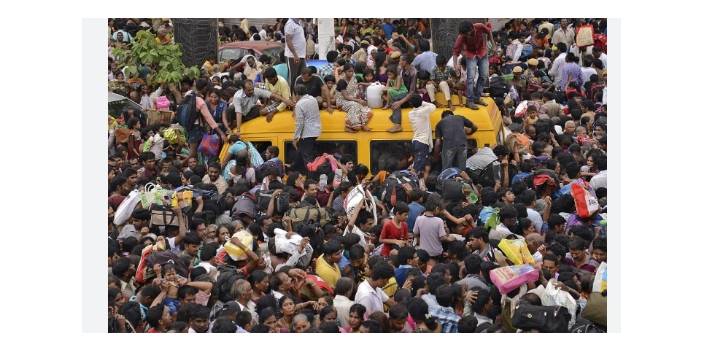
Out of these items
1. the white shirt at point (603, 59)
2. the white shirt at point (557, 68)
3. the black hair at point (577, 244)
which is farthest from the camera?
the white shirt at point (603, 59)

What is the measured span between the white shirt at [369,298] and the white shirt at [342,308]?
9cm

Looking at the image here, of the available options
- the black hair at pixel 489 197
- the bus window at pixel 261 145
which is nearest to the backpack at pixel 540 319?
the black hair at pixel 489 197

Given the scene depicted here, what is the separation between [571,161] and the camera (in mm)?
14664

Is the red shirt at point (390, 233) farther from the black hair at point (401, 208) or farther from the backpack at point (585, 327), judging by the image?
the backpack at point (585, 327)

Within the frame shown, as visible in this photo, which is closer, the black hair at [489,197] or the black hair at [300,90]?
the black hair at [489,197]

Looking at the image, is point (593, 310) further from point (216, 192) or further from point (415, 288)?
point (216, 192)

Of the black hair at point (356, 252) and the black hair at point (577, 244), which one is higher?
the black hair at point (577, 244)

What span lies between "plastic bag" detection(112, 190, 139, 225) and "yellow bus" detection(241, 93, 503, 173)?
177 cm

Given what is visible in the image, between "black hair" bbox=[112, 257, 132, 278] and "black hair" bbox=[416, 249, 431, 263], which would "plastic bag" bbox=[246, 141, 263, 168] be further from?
"black hair" bbox=[112, 257, 132, 278]

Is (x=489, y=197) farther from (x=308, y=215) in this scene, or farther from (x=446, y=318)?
(x=446, y=318)

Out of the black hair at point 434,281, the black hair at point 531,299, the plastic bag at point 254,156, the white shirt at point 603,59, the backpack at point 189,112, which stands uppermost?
the white shirt at point 603,59

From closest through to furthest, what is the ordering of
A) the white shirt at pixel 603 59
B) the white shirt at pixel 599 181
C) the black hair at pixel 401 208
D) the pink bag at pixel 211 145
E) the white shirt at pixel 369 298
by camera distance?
A: the white shirt at pixel 369 298 < the black hair at pixel 401 208 < the white shirt at pixel 599 181 < the pink bag at pixel 211 145 < the white shirt at pixel 603 59

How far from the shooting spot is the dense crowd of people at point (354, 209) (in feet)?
35.9

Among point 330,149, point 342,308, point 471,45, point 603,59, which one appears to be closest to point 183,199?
point 330,149
